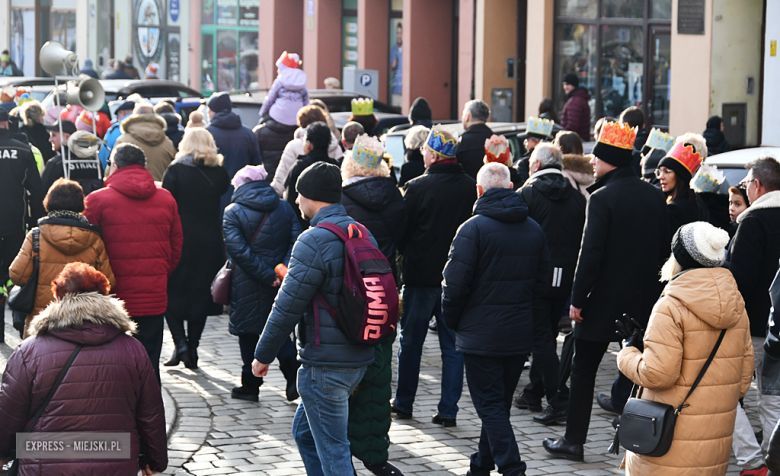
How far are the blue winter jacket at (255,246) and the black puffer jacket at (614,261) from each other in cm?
243

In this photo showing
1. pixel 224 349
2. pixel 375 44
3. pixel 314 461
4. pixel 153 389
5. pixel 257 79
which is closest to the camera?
pixel 153 389

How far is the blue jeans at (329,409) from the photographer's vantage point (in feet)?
17.9

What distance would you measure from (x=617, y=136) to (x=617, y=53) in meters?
14.4

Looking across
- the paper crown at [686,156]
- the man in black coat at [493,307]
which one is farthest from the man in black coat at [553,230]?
the man in black coat at [493,307]

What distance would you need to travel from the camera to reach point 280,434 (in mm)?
7453

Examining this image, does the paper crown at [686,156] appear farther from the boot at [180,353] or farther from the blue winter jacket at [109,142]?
the blue winter jacket at [109,142]

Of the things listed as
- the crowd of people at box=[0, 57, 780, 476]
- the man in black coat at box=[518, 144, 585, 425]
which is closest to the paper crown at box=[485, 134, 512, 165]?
the crowd of people at box=[0, 57, 780, 476]

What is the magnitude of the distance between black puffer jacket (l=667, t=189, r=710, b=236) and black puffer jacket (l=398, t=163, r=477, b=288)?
1388mm

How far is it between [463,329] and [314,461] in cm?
122

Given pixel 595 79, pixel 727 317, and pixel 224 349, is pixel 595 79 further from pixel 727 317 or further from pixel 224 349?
pixel 727 317

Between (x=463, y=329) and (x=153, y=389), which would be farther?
(x=463, y=329)

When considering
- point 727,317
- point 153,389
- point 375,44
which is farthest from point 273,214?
point 375,44

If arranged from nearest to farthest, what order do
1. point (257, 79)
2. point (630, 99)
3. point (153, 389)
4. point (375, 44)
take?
point (153, 389)
point (630, 99)
point (375, 44)
point (257, 79)

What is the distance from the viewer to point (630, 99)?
799 inches
